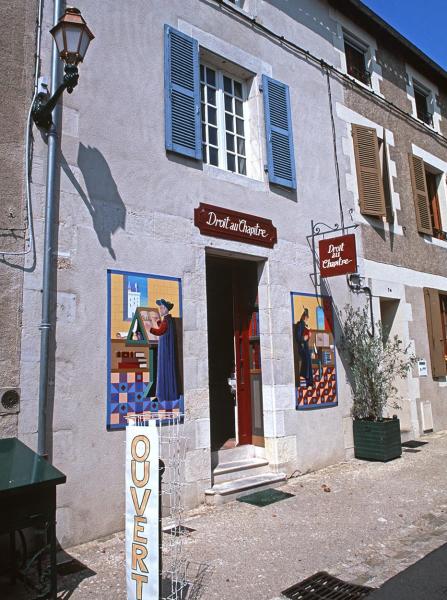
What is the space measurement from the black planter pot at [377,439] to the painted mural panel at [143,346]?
10.7ft

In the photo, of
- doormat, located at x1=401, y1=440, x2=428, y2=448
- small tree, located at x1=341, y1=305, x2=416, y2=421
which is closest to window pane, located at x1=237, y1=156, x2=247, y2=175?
small tree, located at x1=341, y1=305, x2=416, y2=421

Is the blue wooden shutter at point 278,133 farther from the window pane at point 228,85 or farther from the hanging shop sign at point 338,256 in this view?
the hanging shop sign at point 338,256

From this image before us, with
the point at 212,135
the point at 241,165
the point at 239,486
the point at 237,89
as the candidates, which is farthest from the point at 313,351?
the point at 237,89

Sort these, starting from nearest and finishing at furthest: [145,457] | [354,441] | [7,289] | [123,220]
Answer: [145,457]
[7,289]
[123,220]
[354,441]

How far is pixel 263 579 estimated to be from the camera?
139 inches

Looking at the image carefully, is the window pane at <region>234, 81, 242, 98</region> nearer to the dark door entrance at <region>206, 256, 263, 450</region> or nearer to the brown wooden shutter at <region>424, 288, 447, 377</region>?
the dark door entrance at <region>206, 256, 263, 450</region>

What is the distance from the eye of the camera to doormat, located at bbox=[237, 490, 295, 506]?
5.43 m

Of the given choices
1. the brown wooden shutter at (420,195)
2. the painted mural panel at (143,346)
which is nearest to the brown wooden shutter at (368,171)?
the brown wooden shutter at (420,195)

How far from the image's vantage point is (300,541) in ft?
14.0

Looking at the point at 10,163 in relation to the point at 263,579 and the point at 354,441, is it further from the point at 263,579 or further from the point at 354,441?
the point at 354,441

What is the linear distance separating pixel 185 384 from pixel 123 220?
187cm

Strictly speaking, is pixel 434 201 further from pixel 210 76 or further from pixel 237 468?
pixel 237 468

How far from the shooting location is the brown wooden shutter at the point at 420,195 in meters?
10.0

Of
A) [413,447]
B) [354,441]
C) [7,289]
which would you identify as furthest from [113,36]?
[413,447]
